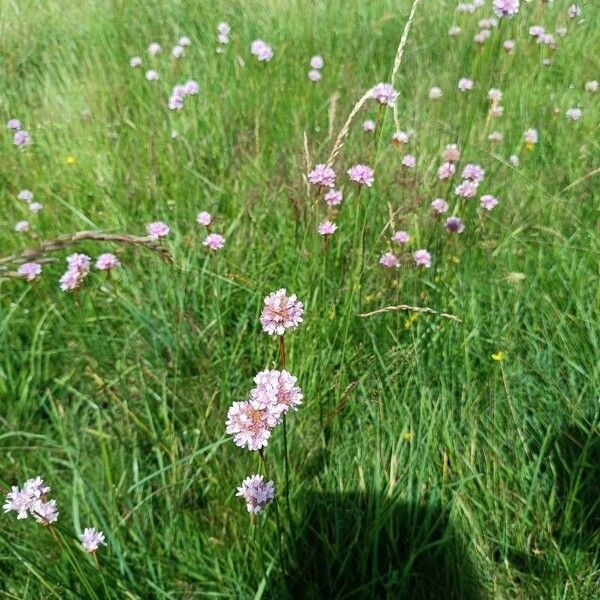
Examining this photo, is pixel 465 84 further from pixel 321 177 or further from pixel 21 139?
pixel 21 139

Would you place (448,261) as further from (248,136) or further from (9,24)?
(9,24)

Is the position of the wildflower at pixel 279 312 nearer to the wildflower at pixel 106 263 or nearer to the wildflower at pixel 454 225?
the wildflower at pixel 106 263

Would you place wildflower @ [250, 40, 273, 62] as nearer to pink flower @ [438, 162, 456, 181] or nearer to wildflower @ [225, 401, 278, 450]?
pink flower @ [438, 162, 456, 181]

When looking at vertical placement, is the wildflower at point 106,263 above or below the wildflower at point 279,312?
below

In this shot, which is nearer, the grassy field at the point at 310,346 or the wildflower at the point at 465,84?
the grassy field at the point at 310,346

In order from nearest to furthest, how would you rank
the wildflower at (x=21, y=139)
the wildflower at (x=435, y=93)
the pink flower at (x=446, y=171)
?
1. the pink flower at (x=446, y=171)
2. the wildflower at (x=21, y=139)
3. the wildflower at (x=435, y=93)

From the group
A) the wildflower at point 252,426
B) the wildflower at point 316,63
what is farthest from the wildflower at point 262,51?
the wildflower at point 252,426

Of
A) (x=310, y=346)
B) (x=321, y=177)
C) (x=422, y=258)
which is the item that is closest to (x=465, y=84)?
(x=422, y=258)

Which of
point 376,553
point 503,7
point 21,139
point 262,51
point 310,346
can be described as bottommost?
point 376,553

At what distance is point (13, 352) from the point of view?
195 cm

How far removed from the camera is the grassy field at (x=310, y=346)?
141cm

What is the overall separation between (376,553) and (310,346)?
594 millimetres

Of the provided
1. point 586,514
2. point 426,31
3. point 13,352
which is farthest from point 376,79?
point 586,514

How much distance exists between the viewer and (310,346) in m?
1.77
